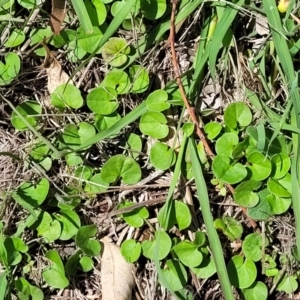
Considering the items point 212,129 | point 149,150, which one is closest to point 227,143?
point 212,129

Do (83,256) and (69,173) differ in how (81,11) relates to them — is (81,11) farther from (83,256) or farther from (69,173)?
(83,256)

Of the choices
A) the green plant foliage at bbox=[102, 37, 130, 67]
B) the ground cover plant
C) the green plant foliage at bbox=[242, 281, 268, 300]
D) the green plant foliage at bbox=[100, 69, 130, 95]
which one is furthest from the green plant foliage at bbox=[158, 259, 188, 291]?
the green plant foliage at bbox=[102, 37, 130, 67]

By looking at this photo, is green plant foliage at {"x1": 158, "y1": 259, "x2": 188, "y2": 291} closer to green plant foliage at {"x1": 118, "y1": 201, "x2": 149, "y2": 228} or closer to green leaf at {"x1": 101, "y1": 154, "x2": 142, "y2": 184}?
green plant foliage at {"x1": 118, "y1": 201, "x2": 149, "y2": 228}

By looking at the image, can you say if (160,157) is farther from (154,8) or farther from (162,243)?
(154,8)

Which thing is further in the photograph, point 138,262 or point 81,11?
point 138,262

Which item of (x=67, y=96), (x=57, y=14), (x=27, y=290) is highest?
(x=57, y=14)

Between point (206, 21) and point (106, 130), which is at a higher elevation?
point (206, 21)

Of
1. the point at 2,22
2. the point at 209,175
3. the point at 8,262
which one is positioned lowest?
the point at 8,262

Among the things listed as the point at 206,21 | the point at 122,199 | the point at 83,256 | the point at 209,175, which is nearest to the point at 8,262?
the point at 83,256
